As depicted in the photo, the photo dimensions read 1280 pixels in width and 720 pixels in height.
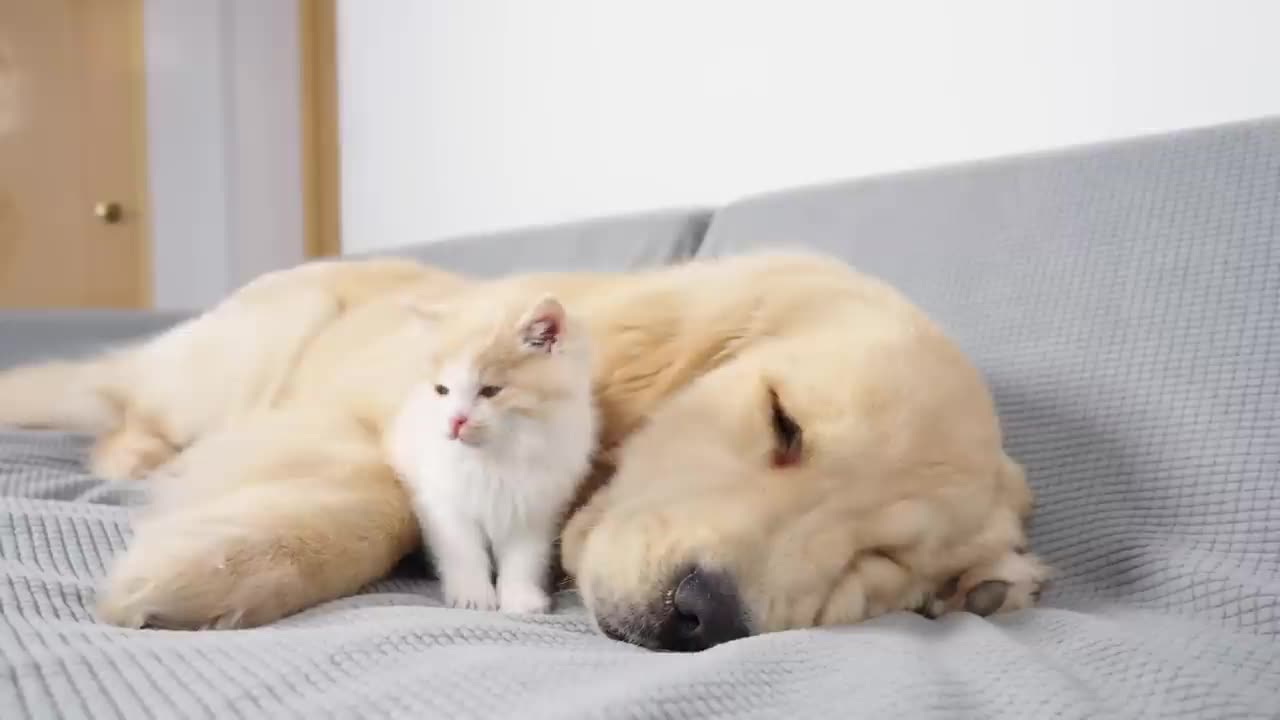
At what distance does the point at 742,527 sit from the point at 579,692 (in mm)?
322

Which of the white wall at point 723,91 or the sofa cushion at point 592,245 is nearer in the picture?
the white wall at point 723,91

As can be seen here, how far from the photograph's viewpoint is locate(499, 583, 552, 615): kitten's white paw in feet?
3.54

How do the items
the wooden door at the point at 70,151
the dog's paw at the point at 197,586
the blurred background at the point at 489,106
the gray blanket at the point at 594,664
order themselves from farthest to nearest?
1. the wooden door at the point at 70,151
2. the blurred background at the point at 489,106
3. the dog's paw at the point at 197,586
4. the gray blanket at the point at 594,664

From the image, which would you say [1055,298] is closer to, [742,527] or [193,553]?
[742,527]

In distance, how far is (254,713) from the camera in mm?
672

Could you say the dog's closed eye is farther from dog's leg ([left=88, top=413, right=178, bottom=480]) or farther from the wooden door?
the wooden door

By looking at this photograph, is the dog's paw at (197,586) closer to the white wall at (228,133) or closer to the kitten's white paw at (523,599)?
the kitten's white paw at (523,599)

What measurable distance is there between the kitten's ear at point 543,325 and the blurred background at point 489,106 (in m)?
1.10

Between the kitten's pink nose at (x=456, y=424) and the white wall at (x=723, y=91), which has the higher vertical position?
the white wall at (x=723, y=91)

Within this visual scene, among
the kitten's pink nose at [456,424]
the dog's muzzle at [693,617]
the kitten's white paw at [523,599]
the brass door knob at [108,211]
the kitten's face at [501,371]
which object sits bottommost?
the brass door knob at [108,211]

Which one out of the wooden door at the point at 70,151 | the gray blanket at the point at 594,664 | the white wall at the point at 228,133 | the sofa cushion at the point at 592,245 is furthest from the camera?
the wooden door at the point at 70,151

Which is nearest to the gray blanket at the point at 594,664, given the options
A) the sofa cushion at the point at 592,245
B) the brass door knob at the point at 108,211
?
the sofa cushion at the point at 592,245

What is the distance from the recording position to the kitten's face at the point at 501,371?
3.44 feet

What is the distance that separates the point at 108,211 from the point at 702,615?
5.22 metres
